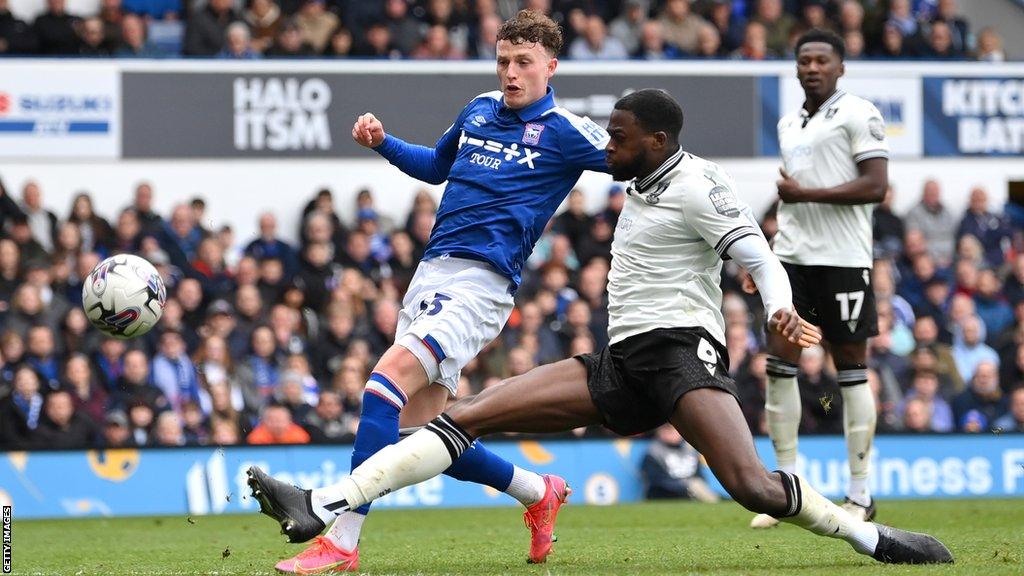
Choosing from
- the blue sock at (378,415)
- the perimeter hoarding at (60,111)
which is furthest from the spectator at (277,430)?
the blue sock at (378,415)

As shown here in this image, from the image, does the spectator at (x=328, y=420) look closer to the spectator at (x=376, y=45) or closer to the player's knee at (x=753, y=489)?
the spectator at (x=376, y=45)

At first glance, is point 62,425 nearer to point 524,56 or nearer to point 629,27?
point 524,56

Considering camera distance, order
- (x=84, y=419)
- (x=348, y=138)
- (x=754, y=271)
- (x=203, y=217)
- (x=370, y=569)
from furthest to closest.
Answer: (x=348, y=138), (x=203, y=217), (x=84, y=419), (x=370, y=569), (x=754, y=271)

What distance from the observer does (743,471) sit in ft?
21.6

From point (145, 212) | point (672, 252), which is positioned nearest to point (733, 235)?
point (672, 252)

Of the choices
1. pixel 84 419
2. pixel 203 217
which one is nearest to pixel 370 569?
pixel 84 419

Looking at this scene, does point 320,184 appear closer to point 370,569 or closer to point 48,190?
point 48,190

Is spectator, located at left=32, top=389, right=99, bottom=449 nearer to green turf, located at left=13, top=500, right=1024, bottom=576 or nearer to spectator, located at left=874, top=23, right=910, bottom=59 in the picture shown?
green turf, located at left=13, top=500, right=1024, bottom=576

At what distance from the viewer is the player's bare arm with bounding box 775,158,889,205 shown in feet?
29.7

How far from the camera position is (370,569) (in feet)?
23.7

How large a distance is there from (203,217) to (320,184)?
1.70 metres

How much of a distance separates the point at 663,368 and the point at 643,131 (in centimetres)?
106

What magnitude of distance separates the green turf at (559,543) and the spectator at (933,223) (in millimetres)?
6286

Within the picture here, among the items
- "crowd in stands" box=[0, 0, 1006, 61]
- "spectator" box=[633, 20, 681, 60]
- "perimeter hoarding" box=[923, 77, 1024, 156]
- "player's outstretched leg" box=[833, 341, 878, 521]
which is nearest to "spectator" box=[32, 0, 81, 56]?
"crowd in stands" box=[0, 0, 1006, 61]
